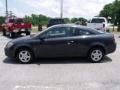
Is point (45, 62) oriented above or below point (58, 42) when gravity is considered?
below

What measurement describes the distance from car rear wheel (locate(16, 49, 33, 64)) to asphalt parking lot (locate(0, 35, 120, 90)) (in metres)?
0.26

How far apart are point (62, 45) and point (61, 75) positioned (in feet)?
7.68

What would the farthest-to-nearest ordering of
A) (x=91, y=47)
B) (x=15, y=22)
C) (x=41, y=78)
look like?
(x=15, y=22) < (x=91, y=47) < (x=41, y=78)

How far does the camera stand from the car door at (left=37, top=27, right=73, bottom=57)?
11492mm

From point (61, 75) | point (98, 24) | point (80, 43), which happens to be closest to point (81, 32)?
point (80, 43)

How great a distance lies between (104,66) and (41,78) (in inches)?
111

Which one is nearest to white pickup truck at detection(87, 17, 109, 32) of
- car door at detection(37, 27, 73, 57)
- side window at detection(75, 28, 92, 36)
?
side window at detection(75, 28, 92, 36)

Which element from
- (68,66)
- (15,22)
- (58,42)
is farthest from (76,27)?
(15,22)

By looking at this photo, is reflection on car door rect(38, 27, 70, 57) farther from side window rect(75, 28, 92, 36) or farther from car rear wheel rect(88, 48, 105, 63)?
car rear wheel rect(88, 48, 105, 63)

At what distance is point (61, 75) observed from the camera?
30.6 ft

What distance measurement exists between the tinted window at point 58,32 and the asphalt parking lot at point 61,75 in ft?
3.35

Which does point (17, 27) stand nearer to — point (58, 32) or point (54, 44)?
point (58, 32)

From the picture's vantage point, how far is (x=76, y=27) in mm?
11773

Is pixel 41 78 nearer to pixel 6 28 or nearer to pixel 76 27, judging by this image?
pixel 76 27
